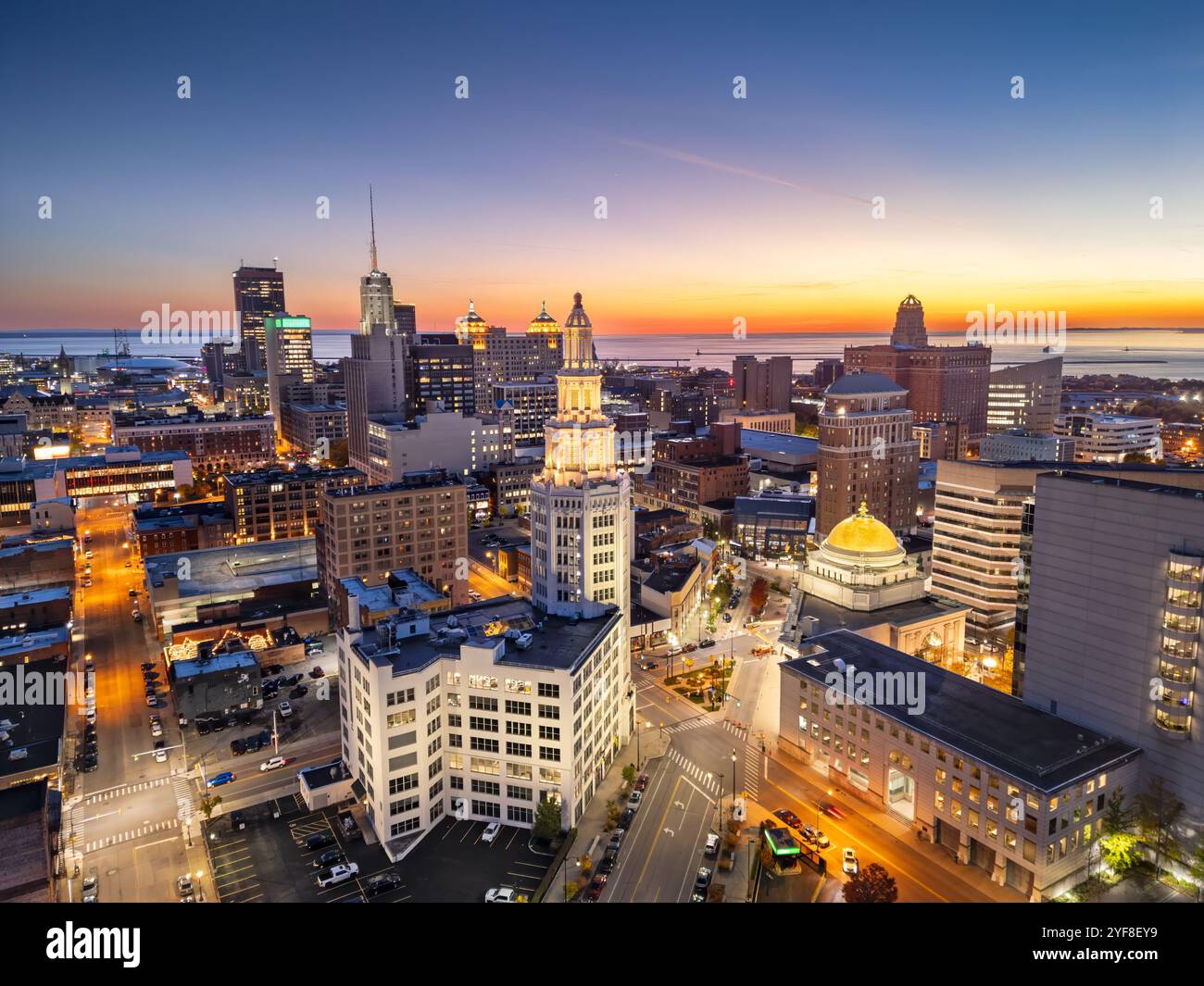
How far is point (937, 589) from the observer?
53.8 metres

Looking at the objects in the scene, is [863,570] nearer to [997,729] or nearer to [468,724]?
[997,729]

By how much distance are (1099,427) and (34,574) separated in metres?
112

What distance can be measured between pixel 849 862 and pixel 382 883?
16926 millimetres

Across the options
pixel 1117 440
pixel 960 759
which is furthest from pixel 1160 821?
pixel 1117 440

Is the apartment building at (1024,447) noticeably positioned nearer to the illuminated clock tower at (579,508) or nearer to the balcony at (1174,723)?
the balcony at (1174,723)

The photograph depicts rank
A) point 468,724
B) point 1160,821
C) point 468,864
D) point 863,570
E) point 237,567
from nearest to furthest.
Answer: point 1160,821 → point 468,864 → point 468,724 → point 863,570 → point 237,567

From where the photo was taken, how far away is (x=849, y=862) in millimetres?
29188

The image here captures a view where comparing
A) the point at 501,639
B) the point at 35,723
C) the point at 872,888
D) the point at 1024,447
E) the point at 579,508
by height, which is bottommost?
the point at 872,888

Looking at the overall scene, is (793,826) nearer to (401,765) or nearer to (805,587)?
(401,765)

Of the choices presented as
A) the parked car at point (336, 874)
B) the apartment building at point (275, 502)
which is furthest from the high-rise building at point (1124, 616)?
the apartment building at point (275, 502)

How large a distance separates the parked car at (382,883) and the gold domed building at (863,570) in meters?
32.5

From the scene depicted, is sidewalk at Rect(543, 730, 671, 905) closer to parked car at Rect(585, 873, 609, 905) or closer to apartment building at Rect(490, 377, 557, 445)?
parked car at Rect(585, 873, 609, 905)

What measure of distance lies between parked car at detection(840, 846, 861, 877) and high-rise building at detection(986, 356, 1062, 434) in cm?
11570

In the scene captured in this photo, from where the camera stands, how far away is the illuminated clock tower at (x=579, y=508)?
39.0 metres
